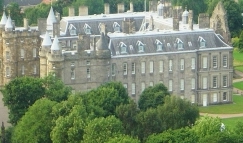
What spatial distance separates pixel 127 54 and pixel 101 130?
88.5ft

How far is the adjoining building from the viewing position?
431 feet

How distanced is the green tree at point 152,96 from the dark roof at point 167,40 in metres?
8.28

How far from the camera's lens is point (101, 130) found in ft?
354

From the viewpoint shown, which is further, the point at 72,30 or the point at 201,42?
the point at 72,30

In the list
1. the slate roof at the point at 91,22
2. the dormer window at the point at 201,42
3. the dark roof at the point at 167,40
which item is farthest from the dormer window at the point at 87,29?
the dormer window at the point at 201,42

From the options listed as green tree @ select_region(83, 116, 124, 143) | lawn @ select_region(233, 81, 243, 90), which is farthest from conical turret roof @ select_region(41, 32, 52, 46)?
lawn @ select_region(233, 81, 243, 90)

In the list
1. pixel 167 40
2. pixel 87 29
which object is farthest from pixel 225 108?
pixel 87 29

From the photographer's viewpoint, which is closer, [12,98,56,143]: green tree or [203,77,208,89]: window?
[12,98,56,143]: green tree

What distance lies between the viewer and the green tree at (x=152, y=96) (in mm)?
124000

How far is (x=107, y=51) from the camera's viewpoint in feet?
431

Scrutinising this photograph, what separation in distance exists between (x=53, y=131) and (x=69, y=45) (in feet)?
108

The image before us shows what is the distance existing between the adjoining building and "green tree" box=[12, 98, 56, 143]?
45.9 feet

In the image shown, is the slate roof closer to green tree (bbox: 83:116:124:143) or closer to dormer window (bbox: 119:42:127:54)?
dormer window (bbox: 119:42:127:54)

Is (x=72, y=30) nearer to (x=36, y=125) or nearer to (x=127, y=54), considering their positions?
(x=127, y=54)
